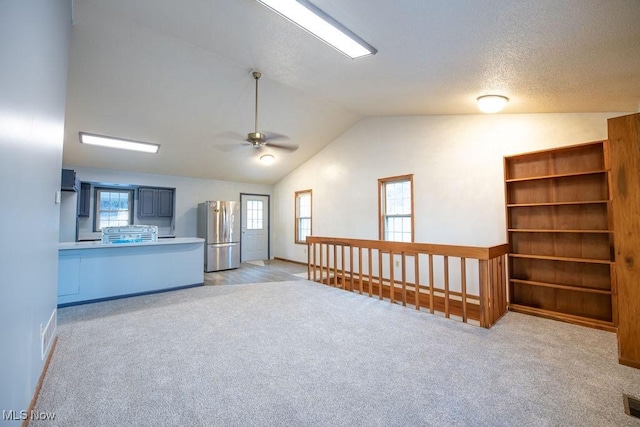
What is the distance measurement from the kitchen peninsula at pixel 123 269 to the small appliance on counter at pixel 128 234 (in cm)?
16

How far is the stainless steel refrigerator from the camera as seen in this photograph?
6.56 meters

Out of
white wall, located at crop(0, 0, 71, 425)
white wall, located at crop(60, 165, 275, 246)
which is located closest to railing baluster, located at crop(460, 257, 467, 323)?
white wall, located at crop(0, 0, 71, 425)

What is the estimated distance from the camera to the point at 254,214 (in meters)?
8.30

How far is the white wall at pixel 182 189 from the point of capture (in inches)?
222

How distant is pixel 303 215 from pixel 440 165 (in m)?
3.94

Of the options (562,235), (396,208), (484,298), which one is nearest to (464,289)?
(484,298)

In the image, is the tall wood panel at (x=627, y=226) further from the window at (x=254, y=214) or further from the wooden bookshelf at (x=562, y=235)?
the window at (x=254, y=214)

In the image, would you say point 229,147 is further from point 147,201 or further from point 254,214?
point 254,214

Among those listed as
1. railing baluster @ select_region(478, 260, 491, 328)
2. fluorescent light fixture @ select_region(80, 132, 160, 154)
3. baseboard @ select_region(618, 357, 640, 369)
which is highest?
fluorescent light fixture @ select_region(80, 132, 160, 154)

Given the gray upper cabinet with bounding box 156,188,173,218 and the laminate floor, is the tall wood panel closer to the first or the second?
the laminate floor

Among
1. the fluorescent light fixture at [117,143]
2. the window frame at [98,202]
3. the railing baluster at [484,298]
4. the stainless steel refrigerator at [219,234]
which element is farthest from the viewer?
the stainless steel refrigerator at [219,234]

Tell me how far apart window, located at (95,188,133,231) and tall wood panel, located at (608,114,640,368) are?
7.85 meters

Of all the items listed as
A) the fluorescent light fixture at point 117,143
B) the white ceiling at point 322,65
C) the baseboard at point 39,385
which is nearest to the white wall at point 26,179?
the baseboard at point 39,385

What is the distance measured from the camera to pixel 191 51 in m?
3.45
